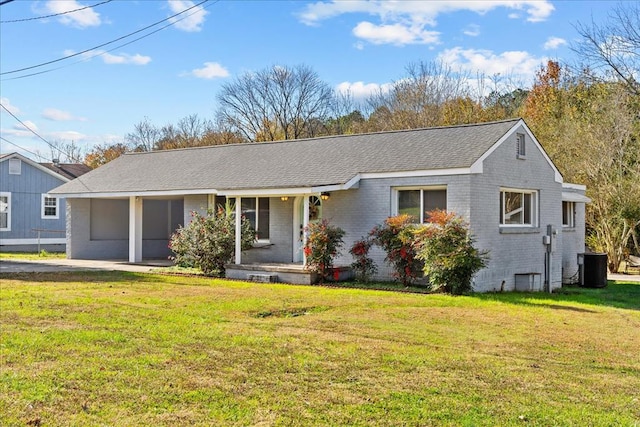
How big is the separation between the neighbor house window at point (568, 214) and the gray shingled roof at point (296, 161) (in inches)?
209

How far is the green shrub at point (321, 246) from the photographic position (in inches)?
647

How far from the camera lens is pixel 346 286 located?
1623 cm

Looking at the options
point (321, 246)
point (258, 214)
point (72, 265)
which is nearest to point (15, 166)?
point (72, 265)

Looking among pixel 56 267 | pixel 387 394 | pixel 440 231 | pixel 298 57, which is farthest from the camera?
pixel 298 57

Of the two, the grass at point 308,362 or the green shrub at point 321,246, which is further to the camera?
the green shrub at point 321,246

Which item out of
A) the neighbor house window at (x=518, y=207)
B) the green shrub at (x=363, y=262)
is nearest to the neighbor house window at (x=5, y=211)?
the green shrub at (x=363, y=262)

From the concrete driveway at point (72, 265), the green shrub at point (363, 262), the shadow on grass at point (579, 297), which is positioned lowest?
the shadow on grass at point (579, 297)

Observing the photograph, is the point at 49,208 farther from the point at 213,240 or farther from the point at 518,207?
the point at 518,207

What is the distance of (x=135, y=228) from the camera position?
74.2ft

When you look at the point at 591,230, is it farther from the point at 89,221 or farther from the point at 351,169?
the point at 89,221

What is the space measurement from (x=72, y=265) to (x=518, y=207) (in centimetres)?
1490

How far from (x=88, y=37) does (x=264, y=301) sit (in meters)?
14.0

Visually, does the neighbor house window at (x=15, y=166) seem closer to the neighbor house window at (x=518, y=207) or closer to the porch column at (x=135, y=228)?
the porch column at (x=135, y=228)

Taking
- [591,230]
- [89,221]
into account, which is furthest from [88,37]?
[591,230]
